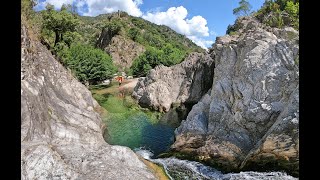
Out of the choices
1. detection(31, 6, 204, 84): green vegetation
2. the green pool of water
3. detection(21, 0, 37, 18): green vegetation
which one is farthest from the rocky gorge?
detection(31, 6, 204, 84): green vegetation

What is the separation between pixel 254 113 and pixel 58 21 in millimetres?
39568

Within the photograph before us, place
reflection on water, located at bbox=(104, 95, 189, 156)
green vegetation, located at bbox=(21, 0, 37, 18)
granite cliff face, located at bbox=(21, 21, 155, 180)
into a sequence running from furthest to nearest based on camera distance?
1. reflection on water, located at bbox=(104, 95, 189, 156)
2. green vegetation, located at bbox=(21, 0, 37, 18)
3. granite cliff face, located at bbox=(21, 21, 155, 180)

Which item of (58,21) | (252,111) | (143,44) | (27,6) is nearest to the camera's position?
(252,111)

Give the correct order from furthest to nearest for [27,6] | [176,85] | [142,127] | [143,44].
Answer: [143,44], [176,85], [142,127], [27,6]

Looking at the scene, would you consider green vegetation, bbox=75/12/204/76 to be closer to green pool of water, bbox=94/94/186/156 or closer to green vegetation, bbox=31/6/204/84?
green vegetation, bbox=31/6/204/84

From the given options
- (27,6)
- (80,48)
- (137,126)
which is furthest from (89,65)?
(27,6)

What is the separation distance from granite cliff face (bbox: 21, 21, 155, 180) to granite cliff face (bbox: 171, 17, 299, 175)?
861 cm

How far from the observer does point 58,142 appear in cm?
2331

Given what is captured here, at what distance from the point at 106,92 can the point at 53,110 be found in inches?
1611

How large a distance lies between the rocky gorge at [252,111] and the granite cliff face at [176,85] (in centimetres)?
1536

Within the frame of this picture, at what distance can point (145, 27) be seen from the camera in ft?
527

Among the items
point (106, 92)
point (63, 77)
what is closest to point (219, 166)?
point (63, 77)

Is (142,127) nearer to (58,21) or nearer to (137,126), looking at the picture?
(137,126)

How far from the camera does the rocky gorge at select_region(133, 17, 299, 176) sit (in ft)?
69.0
